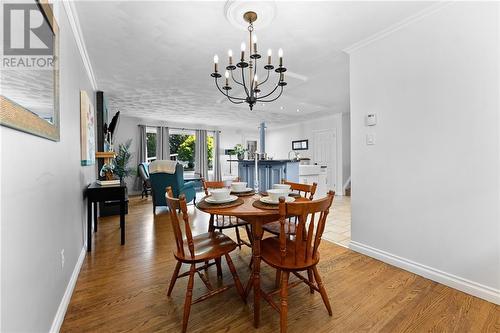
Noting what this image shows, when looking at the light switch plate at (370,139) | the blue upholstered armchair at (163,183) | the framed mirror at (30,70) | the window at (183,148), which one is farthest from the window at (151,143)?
the light switch plate at (370,139)

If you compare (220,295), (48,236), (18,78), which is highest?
(18,78)

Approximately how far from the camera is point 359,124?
2463 millimetres

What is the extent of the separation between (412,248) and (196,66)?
3.20 m

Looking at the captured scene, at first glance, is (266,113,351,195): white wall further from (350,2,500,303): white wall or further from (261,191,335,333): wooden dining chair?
(261,191,335,333): wooden dining chair

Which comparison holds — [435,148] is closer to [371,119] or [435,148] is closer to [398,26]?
[371,119]

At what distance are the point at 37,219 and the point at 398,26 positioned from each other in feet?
10.1

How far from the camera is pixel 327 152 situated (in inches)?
264

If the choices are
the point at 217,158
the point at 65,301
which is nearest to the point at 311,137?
the point at 217,158

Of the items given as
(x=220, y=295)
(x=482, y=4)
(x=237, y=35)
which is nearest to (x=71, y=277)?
(x=220, y=295)

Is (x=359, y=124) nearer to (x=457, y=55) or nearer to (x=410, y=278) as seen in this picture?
(x=457, y=55)

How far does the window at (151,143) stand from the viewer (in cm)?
694

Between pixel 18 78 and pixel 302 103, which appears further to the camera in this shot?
pixel 302 103

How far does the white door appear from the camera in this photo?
649 cm

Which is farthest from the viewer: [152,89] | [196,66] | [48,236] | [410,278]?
[152,89]
